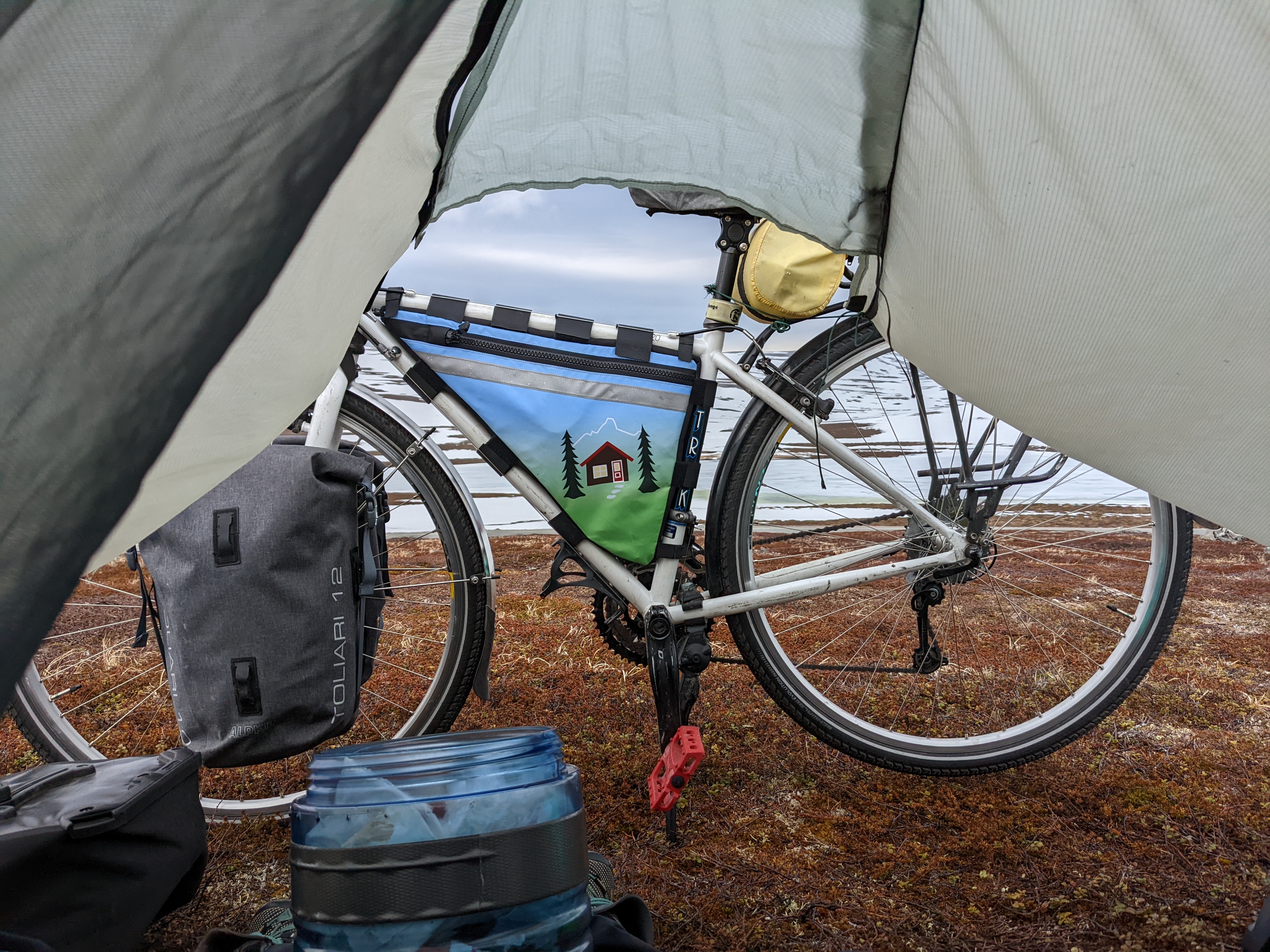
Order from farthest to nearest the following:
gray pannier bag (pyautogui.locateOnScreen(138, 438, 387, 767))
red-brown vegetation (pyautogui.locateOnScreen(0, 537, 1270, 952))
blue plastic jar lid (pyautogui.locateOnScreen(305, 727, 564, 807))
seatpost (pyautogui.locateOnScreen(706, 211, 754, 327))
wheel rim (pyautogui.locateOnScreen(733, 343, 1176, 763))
Answer: wheel rim (pyautogui.locateOnScreen(733, 343, 1176, 763)) → seatpost (pyautogui.locateOnScreen(706, 211, 754, 327)) → gray pannier bag (pyautogui.locateOnScreen(138, 438, 387, 767)) → red-brown vegetation (pyautogui.locateOnScreen(0, 537, 1270, 952)) → blue plastic jar lid (pyautogui.locateOnScreen(305, 727, 564, 807))

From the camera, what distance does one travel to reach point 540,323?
158cm

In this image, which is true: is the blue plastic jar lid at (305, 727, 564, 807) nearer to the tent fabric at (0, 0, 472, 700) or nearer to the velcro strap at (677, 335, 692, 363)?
the tent fabric at (0, 0, 472, 700)

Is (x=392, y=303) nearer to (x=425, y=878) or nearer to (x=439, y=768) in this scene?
(x=439, y=768)

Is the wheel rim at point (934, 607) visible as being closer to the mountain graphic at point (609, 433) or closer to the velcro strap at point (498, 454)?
the mountain graphic at point (609, 433)

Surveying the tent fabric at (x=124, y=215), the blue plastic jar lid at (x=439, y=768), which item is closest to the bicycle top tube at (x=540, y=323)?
the blue plastic jar lid at (x=439, y=768)

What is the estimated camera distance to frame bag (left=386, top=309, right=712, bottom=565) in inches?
61.9

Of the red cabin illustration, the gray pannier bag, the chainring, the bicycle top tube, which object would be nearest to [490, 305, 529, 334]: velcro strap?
the bicycle top tube

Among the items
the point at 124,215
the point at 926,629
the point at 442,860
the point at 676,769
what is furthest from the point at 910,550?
the point at 124,215

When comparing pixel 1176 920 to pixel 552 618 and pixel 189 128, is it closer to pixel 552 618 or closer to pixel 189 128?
pixel 189 128

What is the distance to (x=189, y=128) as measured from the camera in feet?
1.84

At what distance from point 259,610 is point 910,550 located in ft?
4.59

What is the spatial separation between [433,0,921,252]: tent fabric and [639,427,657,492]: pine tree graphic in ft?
2.38

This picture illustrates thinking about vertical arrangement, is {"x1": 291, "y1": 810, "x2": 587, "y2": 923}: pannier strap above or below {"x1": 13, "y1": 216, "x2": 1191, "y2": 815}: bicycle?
below

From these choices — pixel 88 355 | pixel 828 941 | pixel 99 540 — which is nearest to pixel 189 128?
pixel 88 355
